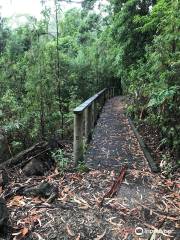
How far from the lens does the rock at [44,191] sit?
386 centimetres

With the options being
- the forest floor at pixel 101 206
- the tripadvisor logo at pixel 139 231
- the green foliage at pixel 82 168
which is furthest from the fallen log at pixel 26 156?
the tripadvisor logo at pixel 139 231

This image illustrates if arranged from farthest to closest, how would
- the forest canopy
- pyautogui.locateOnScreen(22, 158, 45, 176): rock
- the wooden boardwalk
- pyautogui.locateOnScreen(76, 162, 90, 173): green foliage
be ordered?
1. the forest canopy
2. the wooden boardwalk
3. pyautogui.locateOnScreen(76, 162, 90, 173): green foliage
4. pyautogui.locateOnScreen(22, 158, 45, 176): rock

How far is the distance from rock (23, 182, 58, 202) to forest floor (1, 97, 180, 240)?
6 cm

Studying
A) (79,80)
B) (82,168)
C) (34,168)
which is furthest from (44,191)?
(79,80)

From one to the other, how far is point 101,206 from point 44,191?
2.43ft

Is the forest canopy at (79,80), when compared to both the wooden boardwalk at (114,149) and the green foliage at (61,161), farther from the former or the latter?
the green foliage at (61,161)

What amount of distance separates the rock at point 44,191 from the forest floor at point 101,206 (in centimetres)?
6

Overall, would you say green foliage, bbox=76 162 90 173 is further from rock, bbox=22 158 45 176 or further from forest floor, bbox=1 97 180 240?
rock, bbox=22 158 45 176

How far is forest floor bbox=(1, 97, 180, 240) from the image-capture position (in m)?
3.16

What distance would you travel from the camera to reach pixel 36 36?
336 inches

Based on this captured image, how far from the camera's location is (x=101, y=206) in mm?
3715

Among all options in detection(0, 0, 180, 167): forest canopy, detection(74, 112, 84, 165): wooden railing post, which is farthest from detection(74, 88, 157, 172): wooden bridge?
detection(0, 0, 180, 167): forest canopy

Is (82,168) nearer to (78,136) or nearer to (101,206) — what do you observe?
(78,136)

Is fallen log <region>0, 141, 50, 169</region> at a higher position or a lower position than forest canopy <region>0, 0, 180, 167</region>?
lower
